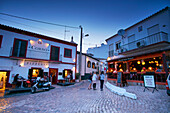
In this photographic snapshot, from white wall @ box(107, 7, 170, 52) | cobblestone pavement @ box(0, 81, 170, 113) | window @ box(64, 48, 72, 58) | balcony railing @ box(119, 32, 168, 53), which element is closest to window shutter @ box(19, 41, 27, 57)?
window @ box(64, 48, 72, 58)

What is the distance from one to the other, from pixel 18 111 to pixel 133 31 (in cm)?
1661

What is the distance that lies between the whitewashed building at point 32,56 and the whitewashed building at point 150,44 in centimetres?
963

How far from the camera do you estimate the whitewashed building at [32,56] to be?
11.4 m

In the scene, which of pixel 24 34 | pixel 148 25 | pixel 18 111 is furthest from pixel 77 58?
pixel 18 111

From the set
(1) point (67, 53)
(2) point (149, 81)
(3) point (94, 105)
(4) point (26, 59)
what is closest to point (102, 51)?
(1) point (67, 53)

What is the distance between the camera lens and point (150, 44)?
11.6 m

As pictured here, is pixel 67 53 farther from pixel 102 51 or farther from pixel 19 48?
pixel 102 51

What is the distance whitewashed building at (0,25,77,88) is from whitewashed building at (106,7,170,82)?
31.6 feet

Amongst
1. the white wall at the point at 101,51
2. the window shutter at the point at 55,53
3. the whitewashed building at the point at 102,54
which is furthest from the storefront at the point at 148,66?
the white wall at the point at 101,51

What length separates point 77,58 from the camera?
18656mm

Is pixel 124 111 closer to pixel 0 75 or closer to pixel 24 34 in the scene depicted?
pixel 24 34

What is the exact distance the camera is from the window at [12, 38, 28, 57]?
39.4 ft

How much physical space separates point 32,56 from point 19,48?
1818 mm

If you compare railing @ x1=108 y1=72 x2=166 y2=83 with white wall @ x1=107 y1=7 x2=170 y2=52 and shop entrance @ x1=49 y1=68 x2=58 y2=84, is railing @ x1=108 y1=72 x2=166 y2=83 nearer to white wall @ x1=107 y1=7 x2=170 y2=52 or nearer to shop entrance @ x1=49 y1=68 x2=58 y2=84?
white wall @ x1=107 y1=7 x2=170 y2=52
